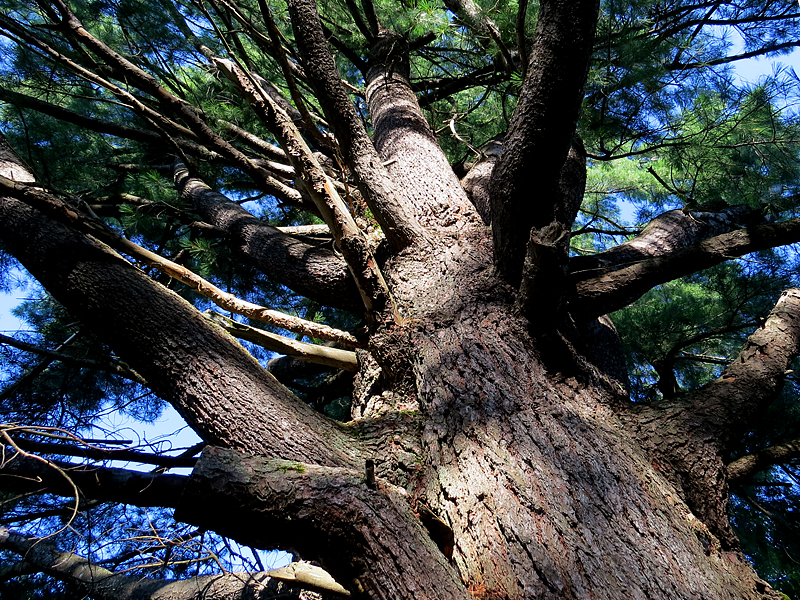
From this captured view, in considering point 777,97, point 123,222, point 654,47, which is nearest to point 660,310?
point 777,97

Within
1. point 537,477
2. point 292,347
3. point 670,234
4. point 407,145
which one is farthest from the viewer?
point 407,145

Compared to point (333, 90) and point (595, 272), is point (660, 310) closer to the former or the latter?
point (595, 272)

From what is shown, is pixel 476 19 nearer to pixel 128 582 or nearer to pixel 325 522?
pixel 325 522

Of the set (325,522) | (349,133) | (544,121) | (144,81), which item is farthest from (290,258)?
(325,522)

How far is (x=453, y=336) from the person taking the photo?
168 cm

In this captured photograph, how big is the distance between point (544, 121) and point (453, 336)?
29.3 inches

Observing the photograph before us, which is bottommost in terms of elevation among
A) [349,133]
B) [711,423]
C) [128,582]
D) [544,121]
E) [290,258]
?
[711,423]

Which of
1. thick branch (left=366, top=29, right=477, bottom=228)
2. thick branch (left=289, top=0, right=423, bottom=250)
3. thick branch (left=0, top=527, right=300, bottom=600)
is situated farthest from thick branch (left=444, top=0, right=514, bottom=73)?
thick branch (left=0, top=527, right=300, bottom=600)

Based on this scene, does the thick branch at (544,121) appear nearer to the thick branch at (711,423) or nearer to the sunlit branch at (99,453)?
the thick branch at (711,423)

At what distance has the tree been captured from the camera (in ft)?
3.59

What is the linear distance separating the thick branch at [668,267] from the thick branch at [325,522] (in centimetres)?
119

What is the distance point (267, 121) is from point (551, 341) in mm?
1490

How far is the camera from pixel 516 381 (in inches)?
59.1

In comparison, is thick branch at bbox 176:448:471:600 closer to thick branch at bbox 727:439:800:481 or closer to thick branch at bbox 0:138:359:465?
thick branch at bbox 0:138:359:465
